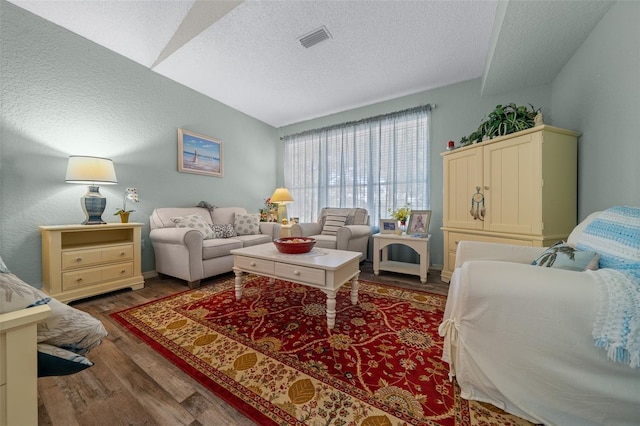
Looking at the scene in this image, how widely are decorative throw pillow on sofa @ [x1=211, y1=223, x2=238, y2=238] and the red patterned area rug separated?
1008mm

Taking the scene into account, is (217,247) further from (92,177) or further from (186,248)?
(92,177)

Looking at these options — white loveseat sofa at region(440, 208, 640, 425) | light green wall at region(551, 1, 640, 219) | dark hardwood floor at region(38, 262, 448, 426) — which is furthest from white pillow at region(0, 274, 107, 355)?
light green wall at region(551, 1, 640, 219)

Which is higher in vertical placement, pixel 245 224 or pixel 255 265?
pixel 245 224

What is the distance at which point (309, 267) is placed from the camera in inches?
65.4

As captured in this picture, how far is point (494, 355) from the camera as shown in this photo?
0.96 metres

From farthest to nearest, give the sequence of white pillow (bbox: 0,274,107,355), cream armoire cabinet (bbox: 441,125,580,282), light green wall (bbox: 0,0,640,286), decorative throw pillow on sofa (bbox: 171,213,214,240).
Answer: decorative throw pillow on sofa (bbox: 171,213,214,240), cream armoire cabinet (bbox: 441,125,580,282), light green wall (bbox: 0,0,640,286), white pillow (bbox: 0,274,107,355)

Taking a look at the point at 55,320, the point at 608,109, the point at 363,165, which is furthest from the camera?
the point at 363,165

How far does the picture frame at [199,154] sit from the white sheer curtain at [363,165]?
1.37 m

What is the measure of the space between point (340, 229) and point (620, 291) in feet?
7.71

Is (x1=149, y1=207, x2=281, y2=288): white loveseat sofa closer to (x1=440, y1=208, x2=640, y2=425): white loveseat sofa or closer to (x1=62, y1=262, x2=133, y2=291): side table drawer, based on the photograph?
(x1=62, y1=262, x2=133, y2=291): side table drawer

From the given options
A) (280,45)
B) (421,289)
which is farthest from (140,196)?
(421,289)

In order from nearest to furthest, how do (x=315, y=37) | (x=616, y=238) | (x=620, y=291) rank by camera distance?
(x=620, y=291) → (x=616, y=238) → (x=315, y=37)

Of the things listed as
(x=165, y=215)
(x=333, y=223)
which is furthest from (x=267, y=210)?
(x=165, y=215)

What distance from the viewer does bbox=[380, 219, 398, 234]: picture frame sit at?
305cm
